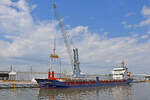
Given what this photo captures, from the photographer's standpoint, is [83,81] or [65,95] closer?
[65,95]

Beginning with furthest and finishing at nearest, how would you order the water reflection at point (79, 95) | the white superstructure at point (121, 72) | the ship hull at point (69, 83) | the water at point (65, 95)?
the white superstructure at point (121, 72), the ship hull at point (69, 83), the water reflection at point (79, 95), the water at point (65, 95)

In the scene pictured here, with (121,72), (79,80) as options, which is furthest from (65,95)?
(121,72)

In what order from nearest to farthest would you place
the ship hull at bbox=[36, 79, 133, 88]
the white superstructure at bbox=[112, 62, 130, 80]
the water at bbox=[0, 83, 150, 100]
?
1. the water at bbox=[0, 83, 150, 100]
2. the ship hull at bbox=[36, 79, 133, 88]
3. the white superstructure at bbox=[112, 62, 130, 80]

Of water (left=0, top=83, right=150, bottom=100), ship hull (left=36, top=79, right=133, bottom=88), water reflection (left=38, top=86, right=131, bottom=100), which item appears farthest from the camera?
ship hull (left=36, top=79, right=133, bottom=88)

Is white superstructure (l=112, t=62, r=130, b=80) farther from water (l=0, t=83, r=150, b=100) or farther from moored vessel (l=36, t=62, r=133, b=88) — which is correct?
water (l=0, t=83, r=150, b=100)

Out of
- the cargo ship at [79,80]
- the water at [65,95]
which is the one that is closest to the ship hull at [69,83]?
the cargo ship at [79,80]

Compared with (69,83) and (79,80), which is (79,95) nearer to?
(69,83)

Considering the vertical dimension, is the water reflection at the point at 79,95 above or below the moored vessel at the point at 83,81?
below

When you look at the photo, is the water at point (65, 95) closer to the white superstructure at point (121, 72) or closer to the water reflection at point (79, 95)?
the water reflection at point (79, 95)

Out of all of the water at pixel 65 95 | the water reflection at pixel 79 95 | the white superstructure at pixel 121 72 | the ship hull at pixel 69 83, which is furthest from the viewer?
the white superstructure at pixel 121 72

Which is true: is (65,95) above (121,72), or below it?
below

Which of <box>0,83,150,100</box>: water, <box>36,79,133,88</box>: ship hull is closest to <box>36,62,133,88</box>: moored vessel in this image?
<box>36,79,133,88</box>: ship hull

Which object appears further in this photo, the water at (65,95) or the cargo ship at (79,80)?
the cargo ship at (79,80)

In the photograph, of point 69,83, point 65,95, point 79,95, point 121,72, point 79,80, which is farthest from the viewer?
point 121,72
